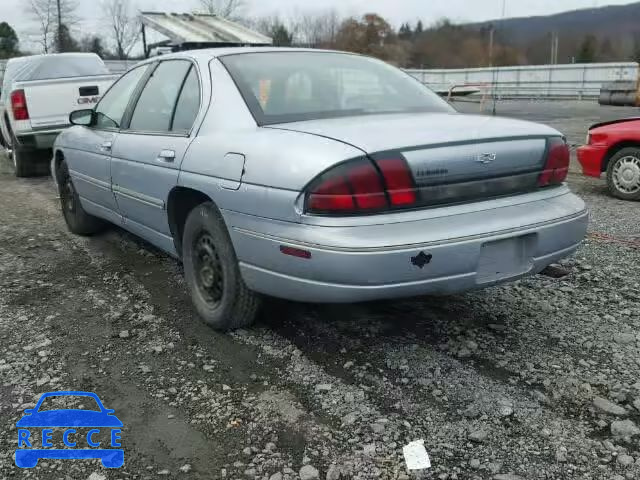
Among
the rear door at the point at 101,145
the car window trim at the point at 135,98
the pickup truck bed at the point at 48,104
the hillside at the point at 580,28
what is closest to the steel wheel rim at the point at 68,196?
the rear door at the point at 101,145

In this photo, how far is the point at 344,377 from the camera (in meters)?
2.98

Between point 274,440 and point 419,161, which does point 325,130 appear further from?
point 274,440

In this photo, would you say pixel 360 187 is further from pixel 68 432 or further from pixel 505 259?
pixel 68 432

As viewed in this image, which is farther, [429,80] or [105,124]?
[429,80]

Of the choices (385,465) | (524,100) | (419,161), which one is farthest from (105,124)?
(524,100)

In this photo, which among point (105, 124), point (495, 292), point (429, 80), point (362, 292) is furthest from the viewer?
point (429, 80)

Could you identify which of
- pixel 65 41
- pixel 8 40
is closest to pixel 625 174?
pixel 65 41

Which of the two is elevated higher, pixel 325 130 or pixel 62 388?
pixel 325 130

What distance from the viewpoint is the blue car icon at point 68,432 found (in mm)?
2461

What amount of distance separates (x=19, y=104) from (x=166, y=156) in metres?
6.38

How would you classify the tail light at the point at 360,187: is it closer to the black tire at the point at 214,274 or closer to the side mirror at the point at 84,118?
the black tire at the point at 214,274

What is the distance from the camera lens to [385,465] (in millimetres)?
2346

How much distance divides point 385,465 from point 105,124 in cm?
346

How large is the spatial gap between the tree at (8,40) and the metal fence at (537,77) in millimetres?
26708
